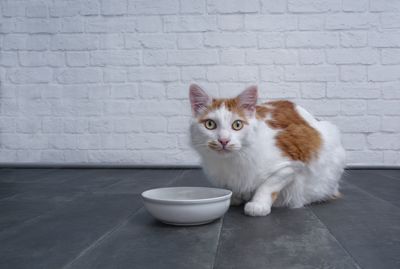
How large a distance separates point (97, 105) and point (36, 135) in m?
0.49

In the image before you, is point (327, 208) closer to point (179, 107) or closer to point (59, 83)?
point (179, 107)

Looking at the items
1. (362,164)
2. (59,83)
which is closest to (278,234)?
(362,164)

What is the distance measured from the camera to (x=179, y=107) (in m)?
2.62

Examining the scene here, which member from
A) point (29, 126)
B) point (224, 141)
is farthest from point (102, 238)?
point (29, 126)

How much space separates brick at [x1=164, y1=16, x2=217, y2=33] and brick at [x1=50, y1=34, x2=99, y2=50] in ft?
1.72

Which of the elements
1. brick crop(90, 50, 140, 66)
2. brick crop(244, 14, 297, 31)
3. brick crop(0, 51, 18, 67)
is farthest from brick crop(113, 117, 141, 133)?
brick crop(244, 14, 297, 31)

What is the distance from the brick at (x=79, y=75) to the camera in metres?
2.68

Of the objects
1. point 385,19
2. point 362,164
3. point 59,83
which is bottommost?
point 362,164

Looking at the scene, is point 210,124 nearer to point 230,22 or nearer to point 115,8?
point 230,22

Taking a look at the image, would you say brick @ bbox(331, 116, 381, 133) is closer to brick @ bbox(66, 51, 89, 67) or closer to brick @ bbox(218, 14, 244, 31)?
brick @ bbox(218, 14, 244, 31)

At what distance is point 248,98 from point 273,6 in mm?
1507

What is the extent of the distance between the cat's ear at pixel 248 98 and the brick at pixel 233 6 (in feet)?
4.73

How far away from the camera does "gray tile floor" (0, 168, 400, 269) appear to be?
823 millimetres

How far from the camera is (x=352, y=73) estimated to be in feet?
8.39
